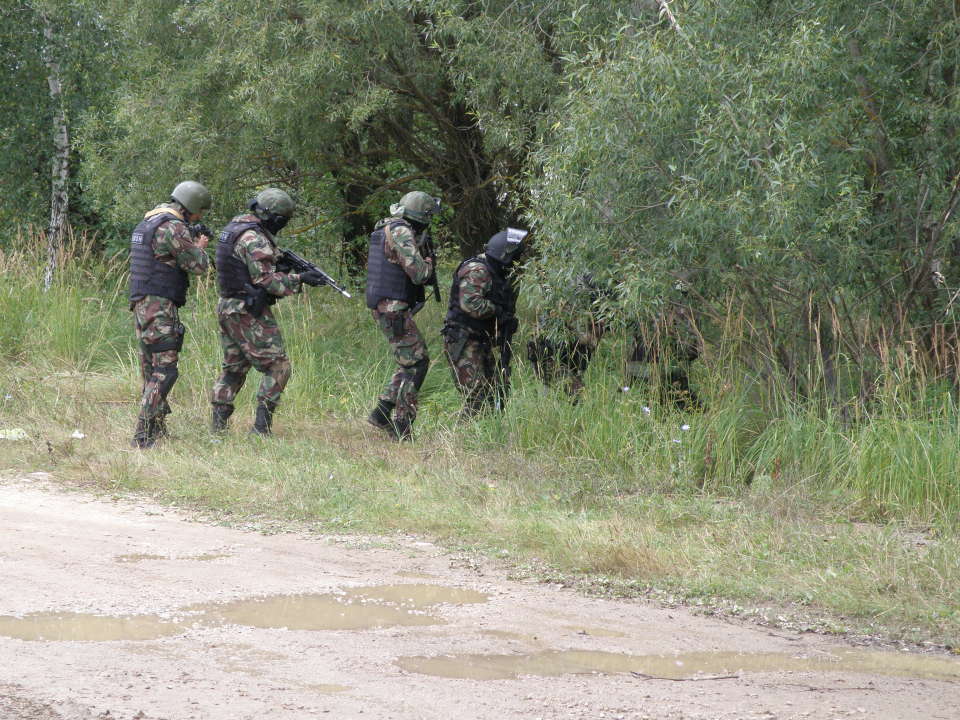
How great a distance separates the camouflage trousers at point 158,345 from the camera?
7344 millimetres

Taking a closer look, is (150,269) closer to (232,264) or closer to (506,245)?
(232,264)

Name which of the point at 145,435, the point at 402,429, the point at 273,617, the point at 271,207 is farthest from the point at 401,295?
the point at 273,617

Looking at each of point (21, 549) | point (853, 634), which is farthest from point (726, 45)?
point (21, 549)

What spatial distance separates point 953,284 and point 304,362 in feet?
17.2

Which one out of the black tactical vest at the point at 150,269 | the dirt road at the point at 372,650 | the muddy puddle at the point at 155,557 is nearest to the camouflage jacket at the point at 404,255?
the black tactical vest at the point at 150,269

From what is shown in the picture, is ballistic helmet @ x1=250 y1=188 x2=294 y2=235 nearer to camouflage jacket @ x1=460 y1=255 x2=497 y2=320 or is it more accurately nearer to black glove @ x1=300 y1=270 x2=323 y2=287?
black glove @ x1=300 y1=270 x2=323 y2=287

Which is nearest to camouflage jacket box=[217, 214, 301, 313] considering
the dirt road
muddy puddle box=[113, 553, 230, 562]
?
the dirt road

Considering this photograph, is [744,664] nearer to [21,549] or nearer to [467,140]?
[21,549]

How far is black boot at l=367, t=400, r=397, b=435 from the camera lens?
7.83m

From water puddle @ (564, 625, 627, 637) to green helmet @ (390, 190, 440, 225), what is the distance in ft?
14.1

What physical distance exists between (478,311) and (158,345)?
2371mm

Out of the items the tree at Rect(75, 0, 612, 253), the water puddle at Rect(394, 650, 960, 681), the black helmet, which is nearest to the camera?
the water puddle at Rect(394, 650, 960, 681)

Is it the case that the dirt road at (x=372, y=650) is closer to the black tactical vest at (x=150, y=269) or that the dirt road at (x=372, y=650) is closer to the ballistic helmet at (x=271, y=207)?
the black tactical vest at (x=150, y=269)

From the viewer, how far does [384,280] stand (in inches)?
305
